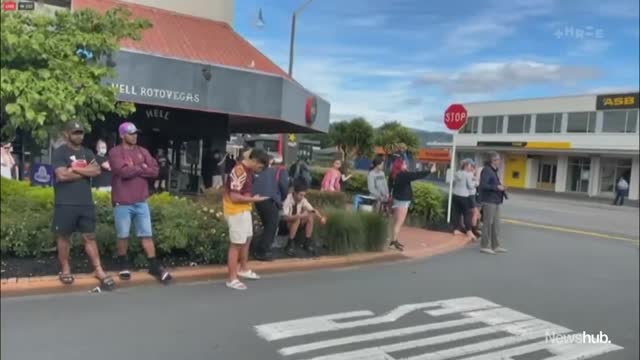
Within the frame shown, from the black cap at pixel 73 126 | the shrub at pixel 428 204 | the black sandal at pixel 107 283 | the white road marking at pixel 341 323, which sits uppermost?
the black cap at pixel 73 126

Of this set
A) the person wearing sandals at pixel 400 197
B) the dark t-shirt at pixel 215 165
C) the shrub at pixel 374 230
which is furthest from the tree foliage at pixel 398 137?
the shrub at pixel 374 230

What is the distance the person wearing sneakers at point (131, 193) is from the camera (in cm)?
549

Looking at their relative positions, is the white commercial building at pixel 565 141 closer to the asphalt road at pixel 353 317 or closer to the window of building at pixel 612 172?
the window of building at pixel 612 172

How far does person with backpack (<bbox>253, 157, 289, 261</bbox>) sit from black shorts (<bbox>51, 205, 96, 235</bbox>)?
17.8 feet

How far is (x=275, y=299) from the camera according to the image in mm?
6406

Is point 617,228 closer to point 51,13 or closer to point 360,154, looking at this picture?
point 51,13

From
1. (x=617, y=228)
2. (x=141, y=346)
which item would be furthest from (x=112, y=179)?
(x=617, y=228)

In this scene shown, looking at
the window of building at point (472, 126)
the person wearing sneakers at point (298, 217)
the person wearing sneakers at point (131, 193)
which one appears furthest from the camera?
the window of building at point (472, 126)

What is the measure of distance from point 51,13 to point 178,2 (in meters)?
2.08

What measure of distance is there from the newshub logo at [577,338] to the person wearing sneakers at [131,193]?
A: 370 centimetres

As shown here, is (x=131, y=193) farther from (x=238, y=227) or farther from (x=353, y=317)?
(x=353, y=317)

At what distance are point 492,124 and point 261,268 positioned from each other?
5459 cm

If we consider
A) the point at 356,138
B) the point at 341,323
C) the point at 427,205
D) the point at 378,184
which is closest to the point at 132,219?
the point at 341,323

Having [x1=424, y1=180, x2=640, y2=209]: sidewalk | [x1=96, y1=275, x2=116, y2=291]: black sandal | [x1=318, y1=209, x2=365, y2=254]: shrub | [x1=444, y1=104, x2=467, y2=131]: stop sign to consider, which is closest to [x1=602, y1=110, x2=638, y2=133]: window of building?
[x1=424, y1=180, x2=640, y2=209]: sidewalk
